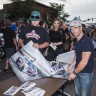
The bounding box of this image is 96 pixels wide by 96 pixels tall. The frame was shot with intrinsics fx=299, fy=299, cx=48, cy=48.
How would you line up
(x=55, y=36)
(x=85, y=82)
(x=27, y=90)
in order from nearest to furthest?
(x=27, y=90)
(x=85, y=82)
(x=55, y=36)

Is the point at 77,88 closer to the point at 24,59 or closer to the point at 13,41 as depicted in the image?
the point at 24,59

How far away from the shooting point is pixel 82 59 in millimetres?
3812

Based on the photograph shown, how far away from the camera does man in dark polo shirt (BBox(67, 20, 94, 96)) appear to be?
3824 mm

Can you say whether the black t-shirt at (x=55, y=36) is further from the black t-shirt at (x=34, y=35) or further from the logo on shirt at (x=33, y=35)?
the logo on shirt at (x=33, y=35)

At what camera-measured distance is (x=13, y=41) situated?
924cm

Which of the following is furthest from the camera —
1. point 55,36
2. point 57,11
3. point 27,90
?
point 57,11

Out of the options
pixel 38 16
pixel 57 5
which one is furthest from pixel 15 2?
pixel 38 16

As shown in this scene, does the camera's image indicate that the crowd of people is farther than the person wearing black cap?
No

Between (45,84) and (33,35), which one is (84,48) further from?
(33,35)

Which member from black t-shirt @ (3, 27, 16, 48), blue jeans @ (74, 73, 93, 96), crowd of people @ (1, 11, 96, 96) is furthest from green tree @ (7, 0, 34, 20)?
blue jeans @ (74, 73, 93, 96)

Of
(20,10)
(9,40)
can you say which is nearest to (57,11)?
(20,10)

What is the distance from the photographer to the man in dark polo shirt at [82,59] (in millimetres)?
3824

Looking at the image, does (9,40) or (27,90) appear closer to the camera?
(27,90)

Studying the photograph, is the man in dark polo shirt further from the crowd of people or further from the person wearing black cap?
the person wearing black cap
